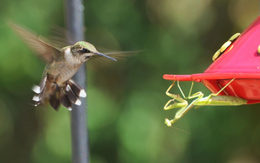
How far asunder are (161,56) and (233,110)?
3.46 feet

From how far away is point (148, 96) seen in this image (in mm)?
3857

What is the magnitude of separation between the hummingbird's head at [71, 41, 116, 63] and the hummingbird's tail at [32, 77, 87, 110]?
193 millimetres

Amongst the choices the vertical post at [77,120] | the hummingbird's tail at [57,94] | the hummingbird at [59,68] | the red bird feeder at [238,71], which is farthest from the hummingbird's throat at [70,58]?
the red bird feeder at [238,71]

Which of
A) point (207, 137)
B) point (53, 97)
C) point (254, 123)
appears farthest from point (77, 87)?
point (254, 123)

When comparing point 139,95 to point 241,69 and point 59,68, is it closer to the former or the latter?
point 59,68

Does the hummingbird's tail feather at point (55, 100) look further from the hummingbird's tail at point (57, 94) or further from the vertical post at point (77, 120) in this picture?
the vertical post at point (77, 120)

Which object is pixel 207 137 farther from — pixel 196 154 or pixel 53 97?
pixel 53 97

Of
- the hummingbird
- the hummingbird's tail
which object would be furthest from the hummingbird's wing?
the hummingbird's tail

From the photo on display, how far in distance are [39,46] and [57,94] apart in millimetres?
387

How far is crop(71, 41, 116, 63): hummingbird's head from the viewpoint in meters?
2.01

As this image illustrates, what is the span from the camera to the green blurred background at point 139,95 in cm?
372

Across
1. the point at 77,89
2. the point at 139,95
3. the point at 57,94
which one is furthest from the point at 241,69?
the point at 139,95

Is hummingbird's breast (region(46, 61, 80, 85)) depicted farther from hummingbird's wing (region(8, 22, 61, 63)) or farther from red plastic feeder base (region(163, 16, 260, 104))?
red plastic feeder base (region(163, 16, 260, 104))

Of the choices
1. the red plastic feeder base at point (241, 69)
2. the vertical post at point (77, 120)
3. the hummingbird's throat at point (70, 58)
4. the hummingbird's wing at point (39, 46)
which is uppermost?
the hummingbird's wing at point (39, 46)
